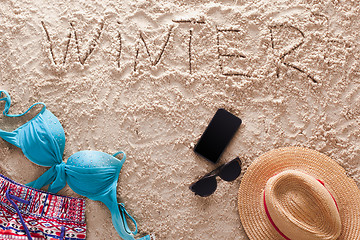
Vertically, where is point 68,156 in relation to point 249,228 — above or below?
below

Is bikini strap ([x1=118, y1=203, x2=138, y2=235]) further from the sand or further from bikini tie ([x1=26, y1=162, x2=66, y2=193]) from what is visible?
bikini tie ([x1=26, y1=162, x2=66, y2=193])

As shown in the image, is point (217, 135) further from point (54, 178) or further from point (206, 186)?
point (54, 178)

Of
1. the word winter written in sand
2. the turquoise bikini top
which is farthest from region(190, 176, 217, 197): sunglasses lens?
the word winter written in sand

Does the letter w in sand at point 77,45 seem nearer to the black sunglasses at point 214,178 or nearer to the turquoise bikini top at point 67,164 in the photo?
the turquoise bikini top at point 67,164

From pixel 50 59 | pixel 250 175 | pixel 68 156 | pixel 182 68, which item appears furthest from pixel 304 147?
pixel 50 59

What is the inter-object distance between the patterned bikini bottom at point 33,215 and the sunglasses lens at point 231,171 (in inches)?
28.2

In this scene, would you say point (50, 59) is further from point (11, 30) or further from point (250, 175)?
point (250, 175)

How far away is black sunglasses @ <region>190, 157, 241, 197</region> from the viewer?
53.1 inches

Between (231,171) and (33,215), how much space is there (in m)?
0.92

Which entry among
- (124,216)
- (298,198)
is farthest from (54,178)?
(298,198)

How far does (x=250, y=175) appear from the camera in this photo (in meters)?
1.38

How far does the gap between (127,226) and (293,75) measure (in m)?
1.05

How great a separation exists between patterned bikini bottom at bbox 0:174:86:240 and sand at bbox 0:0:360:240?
0.25 feet

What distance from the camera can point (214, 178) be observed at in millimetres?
1360
